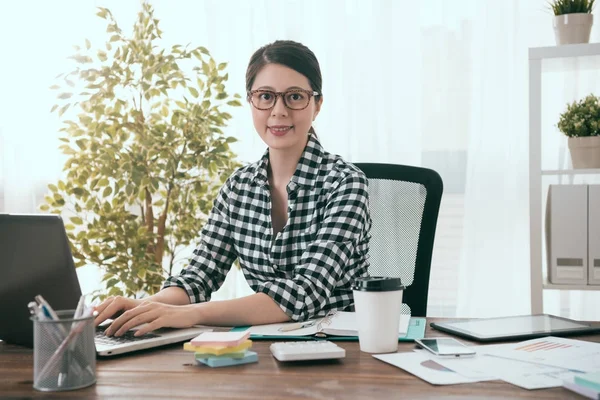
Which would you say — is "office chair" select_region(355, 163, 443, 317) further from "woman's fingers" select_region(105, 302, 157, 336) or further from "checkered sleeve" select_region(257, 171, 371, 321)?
"woman's fingers" select_region(105, 302, 157, 336)

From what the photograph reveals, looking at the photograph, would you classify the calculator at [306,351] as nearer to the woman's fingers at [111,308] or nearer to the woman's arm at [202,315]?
the woman's arm at [202,315]

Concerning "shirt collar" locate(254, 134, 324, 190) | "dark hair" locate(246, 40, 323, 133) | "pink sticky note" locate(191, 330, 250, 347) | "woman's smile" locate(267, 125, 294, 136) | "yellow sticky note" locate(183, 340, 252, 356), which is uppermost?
"dark hair" locate(246, 40, 323, 133)

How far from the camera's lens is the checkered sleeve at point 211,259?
170 cm

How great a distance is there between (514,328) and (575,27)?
150cm

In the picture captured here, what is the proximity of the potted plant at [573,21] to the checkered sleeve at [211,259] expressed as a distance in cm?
133

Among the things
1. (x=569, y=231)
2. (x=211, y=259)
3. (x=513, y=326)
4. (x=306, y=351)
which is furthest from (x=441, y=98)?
(x=306, y=351)

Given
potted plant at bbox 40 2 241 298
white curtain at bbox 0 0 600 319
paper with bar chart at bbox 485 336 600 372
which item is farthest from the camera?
white curtain at bbox 0 0 600 319

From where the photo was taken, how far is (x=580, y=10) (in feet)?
7.82

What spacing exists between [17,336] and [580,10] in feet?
6.92

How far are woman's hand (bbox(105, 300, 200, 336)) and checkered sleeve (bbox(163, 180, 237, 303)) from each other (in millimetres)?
365

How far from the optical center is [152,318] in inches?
49.5

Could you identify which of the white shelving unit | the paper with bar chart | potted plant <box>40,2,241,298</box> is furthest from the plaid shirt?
the white shelving unit

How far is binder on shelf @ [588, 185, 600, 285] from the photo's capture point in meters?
2.28

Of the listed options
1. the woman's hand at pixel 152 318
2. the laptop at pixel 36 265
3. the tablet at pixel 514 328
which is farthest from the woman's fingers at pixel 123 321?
the tablet at pixel 514 328
